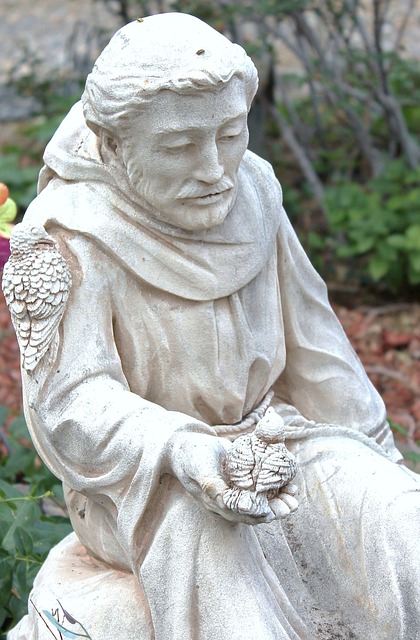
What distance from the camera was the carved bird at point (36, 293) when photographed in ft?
9.78

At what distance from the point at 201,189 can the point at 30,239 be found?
391mm

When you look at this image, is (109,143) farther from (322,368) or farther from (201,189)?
(322,368)

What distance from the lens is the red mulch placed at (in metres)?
6.26

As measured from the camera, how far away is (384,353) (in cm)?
668

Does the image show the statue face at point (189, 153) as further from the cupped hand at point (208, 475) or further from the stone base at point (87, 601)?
the stone base at point (87, 601)

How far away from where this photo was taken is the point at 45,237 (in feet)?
9.95

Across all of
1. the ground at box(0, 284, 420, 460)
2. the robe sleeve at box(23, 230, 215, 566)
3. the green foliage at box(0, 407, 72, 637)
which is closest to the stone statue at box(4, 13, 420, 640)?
the robe sleeve at box(23, 230, 215, 566)

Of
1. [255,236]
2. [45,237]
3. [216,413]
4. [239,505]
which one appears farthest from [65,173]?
[239,505]

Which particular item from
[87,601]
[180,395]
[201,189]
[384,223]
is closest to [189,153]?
[201,189]

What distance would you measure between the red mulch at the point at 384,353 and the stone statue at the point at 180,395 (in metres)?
2.81

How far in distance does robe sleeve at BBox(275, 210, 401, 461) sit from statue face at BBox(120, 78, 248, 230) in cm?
43

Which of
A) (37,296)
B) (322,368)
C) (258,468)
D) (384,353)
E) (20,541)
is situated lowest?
(384,353)

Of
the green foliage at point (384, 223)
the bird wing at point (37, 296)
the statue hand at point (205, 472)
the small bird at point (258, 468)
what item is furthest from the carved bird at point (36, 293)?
the green foliage at point (384, 223)

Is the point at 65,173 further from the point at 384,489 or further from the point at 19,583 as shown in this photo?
the point at 19,583
